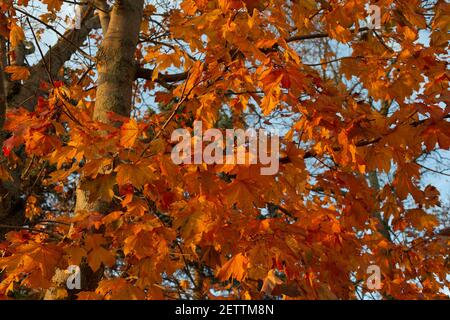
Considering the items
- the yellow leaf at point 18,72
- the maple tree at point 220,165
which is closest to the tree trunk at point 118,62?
the maple tree at point 220,165

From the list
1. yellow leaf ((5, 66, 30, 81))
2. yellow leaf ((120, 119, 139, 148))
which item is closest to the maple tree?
yellow leaf ((120, 119, 139, 148))

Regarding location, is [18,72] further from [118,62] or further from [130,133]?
[130,133]

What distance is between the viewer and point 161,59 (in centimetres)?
295

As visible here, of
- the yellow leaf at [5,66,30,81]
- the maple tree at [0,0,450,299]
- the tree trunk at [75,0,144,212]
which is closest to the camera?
the maple tree at [0,0,450,299]

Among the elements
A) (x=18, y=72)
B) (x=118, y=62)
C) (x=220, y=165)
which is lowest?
(x=220, y=165)

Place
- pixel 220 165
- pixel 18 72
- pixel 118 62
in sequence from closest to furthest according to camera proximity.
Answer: pixel 220 165
pixel 118 62
pixel 18 72

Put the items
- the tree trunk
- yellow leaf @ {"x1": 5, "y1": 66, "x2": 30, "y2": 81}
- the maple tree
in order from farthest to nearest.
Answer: yellow leaf @ {"x1": 5, "y1": 66, "x2": 30, "y2": 81} < the tree trunk < the maple tree

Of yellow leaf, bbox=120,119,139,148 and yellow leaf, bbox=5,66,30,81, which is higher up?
yellow leaf, bbox=5,66,30,81

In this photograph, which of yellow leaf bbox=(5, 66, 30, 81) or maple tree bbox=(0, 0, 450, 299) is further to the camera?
yellow leaf bbox=(5, 66, 30, 81)

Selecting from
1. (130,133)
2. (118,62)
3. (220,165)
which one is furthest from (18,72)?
A: (220,165)

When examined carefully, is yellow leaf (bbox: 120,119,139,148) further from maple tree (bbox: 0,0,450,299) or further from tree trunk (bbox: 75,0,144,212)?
tree trunk (bbox: 75,0,144,212)

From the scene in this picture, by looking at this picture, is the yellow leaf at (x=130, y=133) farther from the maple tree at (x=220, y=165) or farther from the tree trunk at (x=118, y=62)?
the tree trunk at (x=118, y=62)

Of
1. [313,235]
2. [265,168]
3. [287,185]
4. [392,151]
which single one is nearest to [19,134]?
[265,168]
